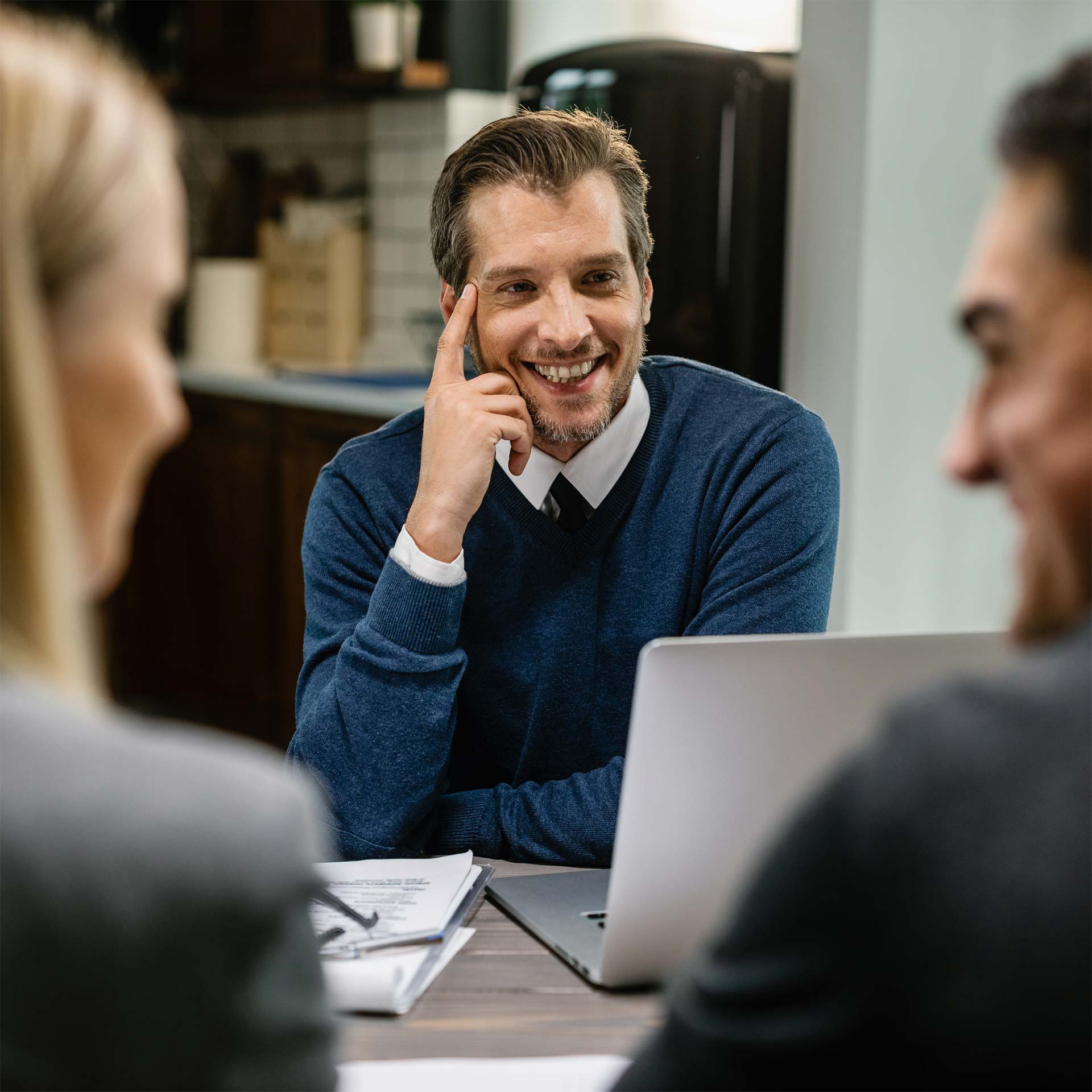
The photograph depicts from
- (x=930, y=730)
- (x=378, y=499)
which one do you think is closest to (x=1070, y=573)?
(x=930, y=730)

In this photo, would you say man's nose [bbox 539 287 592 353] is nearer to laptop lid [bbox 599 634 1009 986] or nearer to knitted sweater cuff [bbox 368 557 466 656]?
knitted sweater cuff [bbox 368 557 466 656]

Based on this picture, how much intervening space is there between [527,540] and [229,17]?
11.1 feet

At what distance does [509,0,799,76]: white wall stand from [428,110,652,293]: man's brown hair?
5.82 ft

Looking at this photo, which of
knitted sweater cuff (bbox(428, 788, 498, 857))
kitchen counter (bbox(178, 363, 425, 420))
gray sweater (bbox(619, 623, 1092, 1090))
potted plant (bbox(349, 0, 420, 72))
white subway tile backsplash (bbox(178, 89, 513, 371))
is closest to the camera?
gray sweater (bbox(619, 623, 1092, 1090))

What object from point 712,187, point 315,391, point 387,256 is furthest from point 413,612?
point 387,256

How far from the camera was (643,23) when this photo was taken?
374 cm

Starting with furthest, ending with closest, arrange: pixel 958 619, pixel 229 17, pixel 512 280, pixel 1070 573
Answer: pixel 229 17 < pixel 958 619 < pixel 512 280 < pixel 1070 573

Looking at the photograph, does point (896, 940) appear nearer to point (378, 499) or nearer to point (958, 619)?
point (378, 499)

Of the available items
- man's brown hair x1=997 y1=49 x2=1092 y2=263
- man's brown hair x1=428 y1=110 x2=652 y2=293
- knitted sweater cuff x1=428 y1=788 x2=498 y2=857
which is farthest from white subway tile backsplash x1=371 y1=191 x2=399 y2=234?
man's brown hair x1=997 y1=49 x2=1092 y2=263

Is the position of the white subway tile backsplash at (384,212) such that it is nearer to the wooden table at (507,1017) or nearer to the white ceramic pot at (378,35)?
the white ceramic pot at (378,35)

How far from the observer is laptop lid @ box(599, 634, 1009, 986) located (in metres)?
0.95

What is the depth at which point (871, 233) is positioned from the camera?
262cm

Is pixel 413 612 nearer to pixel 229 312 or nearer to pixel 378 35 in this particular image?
pixel 378 35

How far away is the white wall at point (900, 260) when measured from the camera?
102 inches
